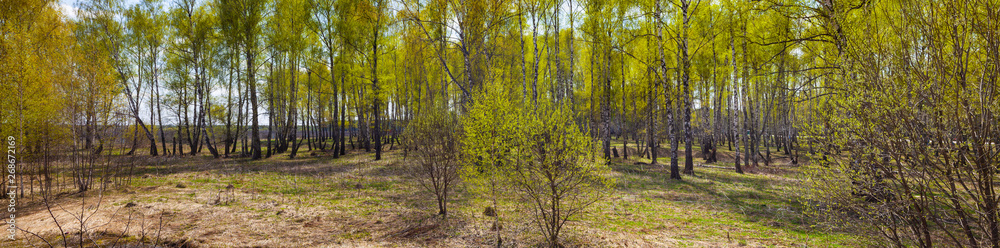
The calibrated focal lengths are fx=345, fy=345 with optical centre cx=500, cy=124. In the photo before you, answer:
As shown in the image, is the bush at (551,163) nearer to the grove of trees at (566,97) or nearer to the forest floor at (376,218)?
the grove of trees at (566,97)

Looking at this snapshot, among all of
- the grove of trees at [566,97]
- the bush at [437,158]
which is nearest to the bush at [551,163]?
the grove of trees at [566,97]

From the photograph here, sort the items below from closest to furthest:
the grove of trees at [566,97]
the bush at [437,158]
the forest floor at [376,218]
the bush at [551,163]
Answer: the grove of trees at [566,97]
the bush at [551,163]
the forest floor at [376,218]
the bush at [437,158]

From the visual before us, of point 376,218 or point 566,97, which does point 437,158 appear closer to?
point 376,218

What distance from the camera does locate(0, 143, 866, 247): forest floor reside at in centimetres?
519

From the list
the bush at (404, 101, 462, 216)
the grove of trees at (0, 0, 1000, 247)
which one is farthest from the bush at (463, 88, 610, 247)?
the bush at (404, 101, 462, 216)

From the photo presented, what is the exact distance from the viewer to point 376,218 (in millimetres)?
6648

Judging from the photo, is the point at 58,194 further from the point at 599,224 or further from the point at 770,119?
the point at 770,119

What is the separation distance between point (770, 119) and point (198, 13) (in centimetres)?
4518

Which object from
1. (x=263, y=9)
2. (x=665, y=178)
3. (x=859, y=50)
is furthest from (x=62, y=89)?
(x=665, y=178)

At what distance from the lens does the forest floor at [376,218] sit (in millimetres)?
5188

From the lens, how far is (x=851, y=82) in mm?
3275

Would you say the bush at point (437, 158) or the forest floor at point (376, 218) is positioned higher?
the bush at point (437, 158)

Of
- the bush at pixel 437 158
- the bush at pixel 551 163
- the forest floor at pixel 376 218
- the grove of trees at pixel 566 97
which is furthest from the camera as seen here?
the bush at pixel 437 158

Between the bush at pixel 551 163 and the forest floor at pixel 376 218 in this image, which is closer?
the bush at pixel 551 163
